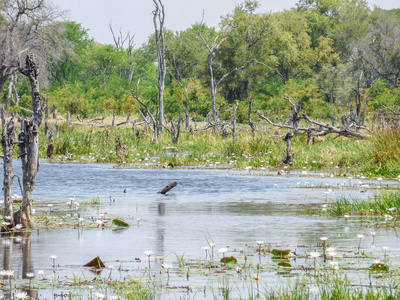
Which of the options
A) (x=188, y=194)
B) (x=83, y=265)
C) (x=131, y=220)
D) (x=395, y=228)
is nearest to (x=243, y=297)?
(x=83, y=265)

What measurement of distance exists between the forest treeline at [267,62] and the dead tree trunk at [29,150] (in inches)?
1961

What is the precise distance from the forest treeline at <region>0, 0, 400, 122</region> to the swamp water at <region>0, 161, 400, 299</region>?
45.5m

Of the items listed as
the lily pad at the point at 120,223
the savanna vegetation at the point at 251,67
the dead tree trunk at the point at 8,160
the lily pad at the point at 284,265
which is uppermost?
the savanna vegetation at the point at 251,67

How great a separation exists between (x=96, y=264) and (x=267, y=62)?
72.4 m

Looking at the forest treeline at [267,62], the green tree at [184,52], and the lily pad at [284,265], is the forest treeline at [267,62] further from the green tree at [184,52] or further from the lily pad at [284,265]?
the lily pad at [284,265]

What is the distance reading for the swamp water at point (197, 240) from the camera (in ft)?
19.6

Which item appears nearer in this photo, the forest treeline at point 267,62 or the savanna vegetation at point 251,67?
the savanna vegetation at point 251,67

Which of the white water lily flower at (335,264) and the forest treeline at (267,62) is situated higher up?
the forest treeline at (267,62)

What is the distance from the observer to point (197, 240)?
842 cm

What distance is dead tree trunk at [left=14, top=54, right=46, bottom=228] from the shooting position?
8977mm

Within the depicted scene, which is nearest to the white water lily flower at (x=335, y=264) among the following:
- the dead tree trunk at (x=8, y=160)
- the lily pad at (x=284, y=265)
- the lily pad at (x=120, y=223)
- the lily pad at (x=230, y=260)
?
the lily pad at (x=284, y=265)

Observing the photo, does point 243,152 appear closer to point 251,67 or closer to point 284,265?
point 284,265

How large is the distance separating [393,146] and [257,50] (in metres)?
59.9

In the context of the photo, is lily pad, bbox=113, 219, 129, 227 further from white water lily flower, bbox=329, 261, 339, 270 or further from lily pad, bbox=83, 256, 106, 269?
white water lily flower, bbox=329, 261, 339, 270
